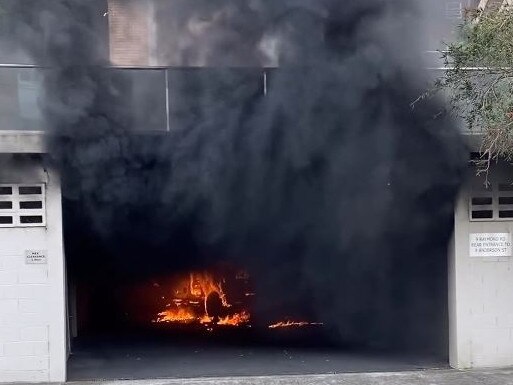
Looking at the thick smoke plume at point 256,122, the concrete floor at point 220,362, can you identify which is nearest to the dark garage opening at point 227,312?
the concrete floor at point 220,362

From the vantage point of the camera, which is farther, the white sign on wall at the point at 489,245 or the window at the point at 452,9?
the white sign on wall at the point at 489,245

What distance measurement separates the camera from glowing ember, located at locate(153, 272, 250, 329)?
994cm

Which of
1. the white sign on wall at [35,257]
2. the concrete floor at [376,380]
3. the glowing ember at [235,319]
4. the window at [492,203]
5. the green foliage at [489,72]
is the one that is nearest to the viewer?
the green foliage at [489,72]

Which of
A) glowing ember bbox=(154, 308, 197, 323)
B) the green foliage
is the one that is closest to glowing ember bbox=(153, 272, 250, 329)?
glowing ember bbox=(154, 308, 197, 323)

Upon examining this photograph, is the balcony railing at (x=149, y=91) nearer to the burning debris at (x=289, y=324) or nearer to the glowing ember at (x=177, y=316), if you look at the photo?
the burning debris at (x=289, y=324)

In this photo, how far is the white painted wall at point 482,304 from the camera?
7250 millimetres

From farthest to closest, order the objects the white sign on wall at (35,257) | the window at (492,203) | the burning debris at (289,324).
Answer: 1. the burning debris at (289,324)
2. the window at (492,203)
3. the white sign on wall at (35,257)

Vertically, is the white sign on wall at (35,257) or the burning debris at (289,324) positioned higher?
the white sign on wall at (35,257)

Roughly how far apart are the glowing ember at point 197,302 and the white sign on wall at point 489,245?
13.3 feet

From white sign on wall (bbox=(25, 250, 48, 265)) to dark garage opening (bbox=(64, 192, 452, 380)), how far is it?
43 cm

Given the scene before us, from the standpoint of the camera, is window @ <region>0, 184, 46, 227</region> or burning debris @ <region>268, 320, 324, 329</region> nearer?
window @ <region>0, 184, 46, 227</region>

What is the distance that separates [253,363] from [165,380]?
3.83ft

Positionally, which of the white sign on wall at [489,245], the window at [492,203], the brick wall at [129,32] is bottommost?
the white sign on wall at [489,245]

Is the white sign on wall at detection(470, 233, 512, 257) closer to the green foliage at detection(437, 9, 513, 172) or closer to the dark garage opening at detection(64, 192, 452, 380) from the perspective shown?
the dark garage opening at detection(64, 192, 452, 380)
